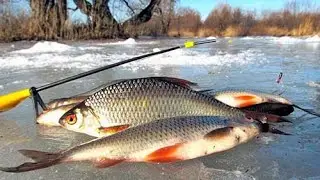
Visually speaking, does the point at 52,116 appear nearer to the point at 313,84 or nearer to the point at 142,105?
the point at 142,105

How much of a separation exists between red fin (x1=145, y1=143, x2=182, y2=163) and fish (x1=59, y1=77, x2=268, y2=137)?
36 centimetres

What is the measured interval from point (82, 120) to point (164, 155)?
625mm

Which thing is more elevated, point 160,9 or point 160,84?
point 160,9

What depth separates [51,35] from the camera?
18250 mm

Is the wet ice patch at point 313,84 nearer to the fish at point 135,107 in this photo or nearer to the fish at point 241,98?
the fish at point 241,98

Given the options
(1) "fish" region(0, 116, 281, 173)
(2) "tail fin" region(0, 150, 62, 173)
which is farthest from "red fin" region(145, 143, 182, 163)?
(2) "tail fin" region(0, 150, 62, 173)

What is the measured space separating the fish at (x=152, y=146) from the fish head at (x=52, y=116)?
732 millimetres

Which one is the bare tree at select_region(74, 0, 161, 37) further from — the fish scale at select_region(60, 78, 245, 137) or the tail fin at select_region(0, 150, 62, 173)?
the tail fin at select_region(0, 150, 62, 173)

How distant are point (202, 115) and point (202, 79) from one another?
284cm

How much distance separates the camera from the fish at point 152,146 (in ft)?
6.73

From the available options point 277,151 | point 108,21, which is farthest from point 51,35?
point 277,151

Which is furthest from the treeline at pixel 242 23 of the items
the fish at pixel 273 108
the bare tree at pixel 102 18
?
the fish at pixel 273 108

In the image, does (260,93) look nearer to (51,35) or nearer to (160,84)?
(160,84)

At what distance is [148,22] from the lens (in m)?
24.2
